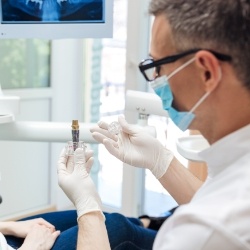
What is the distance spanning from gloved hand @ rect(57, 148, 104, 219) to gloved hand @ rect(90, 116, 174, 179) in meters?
0.09

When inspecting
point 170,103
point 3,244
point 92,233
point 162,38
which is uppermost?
point 162,38

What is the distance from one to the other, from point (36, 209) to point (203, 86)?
2.32 meters

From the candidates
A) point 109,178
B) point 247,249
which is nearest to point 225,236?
point 247,249

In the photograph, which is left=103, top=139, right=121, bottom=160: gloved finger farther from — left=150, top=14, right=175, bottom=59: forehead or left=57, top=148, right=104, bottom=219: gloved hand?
left=150, top=14, right=175, bottom=59: forehead

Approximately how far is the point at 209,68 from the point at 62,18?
85cm

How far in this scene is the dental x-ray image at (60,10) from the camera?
5.00 feet

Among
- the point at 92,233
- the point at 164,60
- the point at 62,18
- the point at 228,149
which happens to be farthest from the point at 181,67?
the point at 62,18

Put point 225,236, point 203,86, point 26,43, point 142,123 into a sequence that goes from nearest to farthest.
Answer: point 225,236
point 203,86
point 142,123
point 26,43

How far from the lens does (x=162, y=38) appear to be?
0.86m

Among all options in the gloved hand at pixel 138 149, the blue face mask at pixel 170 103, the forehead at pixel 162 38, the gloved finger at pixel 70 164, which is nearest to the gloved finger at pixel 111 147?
the gloved hand at pixel 138 149

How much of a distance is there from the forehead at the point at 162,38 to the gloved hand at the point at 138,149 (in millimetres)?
524

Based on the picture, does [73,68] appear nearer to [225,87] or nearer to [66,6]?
[66,6]

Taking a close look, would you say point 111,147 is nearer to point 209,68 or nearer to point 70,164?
point 70,164

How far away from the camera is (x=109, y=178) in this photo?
3219 mm
